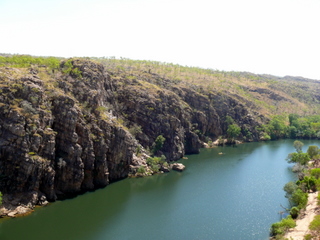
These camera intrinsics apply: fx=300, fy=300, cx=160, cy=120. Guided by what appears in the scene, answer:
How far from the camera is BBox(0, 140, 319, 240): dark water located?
49406 mm

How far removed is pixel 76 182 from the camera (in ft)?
205

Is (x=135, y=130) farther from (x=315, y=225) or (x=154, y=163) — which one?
(x=315, y=225)

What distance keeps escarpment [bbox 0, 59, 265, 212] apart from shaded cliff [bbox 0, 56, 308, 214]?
16cm

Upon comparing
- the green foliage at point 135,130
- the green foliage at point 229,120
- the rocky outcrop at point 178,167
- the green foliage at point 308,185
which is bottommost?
the rocky outcrop at point 178,167

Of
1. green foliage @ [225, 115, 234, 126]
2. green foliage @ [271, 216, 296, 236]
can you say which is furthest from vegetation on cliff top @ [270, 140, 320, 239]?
green foliage @ [225, 115, 234, 126]

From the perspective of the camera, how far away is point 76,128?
66750 mm

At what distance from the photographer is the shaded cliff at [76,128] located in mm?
55281

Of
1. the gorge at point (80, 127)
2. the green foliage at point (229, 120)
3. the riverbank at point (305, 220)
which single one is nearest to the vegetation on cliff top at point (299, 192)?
the riverbank at point (305, 220)

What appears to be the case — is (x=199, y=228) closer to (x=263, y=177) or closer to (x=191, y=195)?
(x=191, y=195)

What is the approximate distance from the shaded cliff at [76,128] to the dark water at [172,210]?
472 cm

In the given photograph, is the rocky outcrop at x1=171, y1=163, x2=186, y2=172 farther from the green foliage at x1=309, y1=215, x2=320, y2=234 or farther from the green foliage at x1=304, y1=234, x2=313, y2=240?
the green foliage at x1=304, y1=234, x2=313, y2=240

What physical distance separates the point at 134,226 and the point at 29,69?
46.5m

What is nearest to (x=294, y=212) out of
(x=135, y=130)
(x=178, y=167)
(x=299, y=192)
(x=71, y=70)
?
(x=299, y=192)

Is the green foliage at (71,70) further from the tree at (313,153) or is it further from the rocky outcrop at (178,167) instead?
the tree at (313,153)
